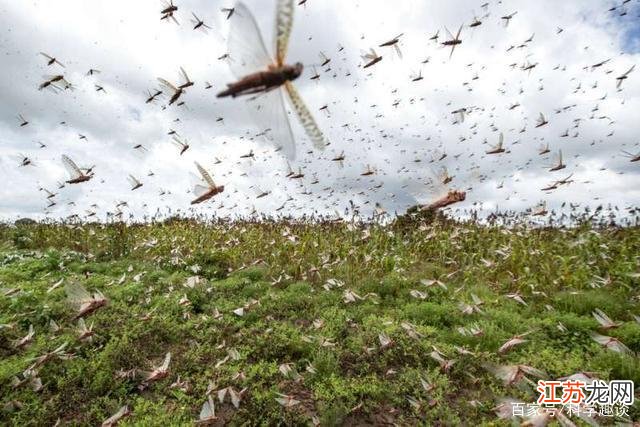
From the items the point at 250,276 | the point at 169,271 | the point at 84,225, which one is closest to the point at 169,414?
the point at 250,276

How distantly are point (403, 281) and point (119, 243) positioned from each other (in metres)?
7.39

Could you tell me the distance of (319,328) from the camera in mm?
5883

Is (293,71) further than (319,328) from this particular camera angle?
No

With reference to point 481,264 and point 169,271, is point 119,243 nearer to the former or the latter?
point 169,271

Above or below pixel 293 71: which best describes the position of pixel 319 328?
below

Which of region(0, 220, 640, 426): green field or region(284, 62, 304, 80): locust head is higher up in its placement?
region(284, 62, 304, 80): locust head

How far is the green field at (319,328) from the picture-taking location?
435cm

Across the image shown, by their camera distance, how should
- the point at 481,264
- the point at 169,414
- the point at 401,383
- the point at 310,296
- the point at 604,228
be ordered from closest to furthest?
1. the point at 169,414
2. the point at 401,383
3. the point at 310,296
4. the point at 481,264
5. the point at 604,228

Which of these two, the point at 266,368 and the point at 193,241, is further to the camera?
the point at 193,241

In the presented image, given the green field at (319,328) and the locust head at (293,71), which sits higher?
the locust head at (293,71)

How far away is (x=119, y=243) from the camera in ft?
35.6

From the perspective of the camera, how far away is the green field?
435 centimetres

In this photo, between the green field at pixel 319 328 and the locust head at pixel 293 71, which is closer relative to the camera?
the locust head at pixel 293 71

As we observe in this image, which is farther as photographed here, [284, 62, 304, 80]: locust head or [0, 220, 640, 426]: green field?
[0, 220, 640, 426]: green field
